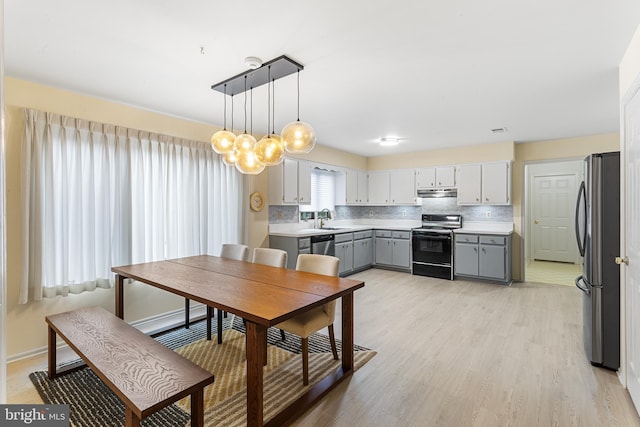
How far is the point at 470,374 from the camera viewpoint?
2.39 m

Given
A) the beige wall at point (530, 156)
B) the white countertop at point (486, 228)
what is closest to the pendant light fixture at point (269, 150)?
the white countertop at point (486, 228)

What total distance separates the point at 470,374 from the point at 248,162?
2.47 metres

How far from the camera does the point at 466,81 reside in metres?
2.73

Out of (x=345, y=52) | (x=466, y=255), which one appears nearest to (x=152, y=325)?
(x=345, y=52)

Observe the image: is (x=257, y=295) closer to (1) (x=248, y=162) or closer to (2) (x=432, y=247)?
(1) (x=248, y=162)

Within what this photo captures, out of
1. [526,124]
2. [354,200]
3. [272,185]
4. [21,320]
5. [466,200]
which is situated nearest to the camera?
[21,320]

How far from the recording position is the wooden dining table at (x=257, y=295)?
5.70ft

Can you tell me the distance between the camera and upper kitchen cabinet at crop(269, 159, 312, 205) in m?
4.73

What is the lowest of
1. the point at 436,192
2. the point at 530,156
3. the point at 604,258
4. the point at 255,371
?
the point at 255,371

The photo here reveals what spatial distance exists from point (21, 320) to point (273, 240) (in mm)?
2888

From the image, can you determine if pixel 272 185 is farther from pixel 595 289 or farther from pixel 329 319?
pixel 595 289

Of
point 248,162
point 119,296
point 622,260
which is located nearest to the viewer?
point 622,260

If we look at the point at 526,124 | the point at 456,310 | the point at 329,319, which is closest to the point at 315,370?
the point at 329,319

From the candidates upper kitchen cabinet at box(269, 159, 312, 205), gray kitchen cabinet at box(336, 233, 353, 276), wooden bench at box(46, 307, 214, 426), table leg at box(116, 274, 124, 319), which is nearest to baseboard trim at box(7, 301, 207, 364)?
table leg at box(116, 274, 124, 319)
